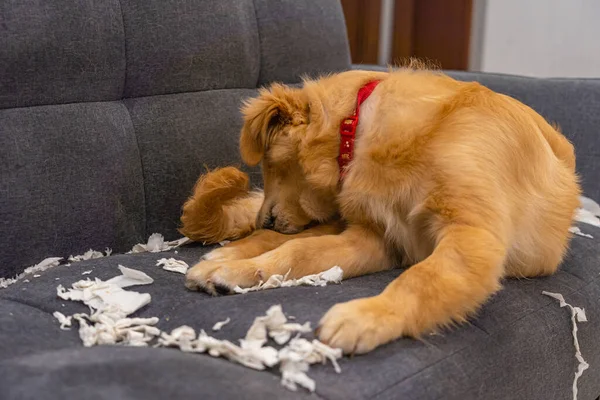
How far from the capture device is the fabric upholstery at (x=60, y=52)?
185cm

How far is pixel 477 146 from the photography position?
1705 mm

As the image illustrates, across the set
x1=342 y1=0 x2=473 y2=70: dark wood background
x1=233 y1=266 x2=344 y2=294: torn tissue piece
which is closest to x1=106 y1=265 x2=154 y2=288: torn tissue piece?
x1=233 y1=266 x2=344 y2=294: torn tissue piece

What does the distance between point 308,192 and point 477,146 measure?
0.49 m

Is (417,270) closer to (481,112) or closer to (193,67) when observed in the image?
(481,112)

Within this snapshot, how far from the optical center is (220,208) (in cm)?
205

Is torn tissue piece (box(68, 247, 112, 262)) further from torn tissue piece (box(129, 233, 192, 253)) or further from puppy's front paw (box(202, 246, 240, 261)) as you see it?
puppy's front paw (box(202, 246, 240, 261))

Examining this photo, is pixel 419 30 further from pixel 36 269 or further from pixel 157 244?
pixel 36 269

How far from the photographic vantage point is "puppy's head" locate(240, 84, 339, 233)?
6.18 feet

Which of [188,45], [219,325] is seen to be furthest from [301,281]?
[188,45]

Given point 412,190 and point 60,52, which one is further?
point 60,52

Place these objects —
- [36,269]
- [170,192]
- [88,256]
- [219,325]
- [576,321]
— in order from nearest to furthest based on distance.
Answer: [219,325] → [576,321] → [36,269] → [88,256] → [170,192]

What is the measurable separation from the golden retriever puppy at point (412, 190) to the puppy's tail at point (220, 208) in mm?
74

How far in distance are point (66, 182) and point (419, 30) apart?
2.84 metres

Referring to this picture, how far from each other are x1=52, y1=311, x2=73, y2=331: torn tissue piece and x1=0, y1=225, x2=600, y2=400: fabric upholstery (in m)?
0.02
